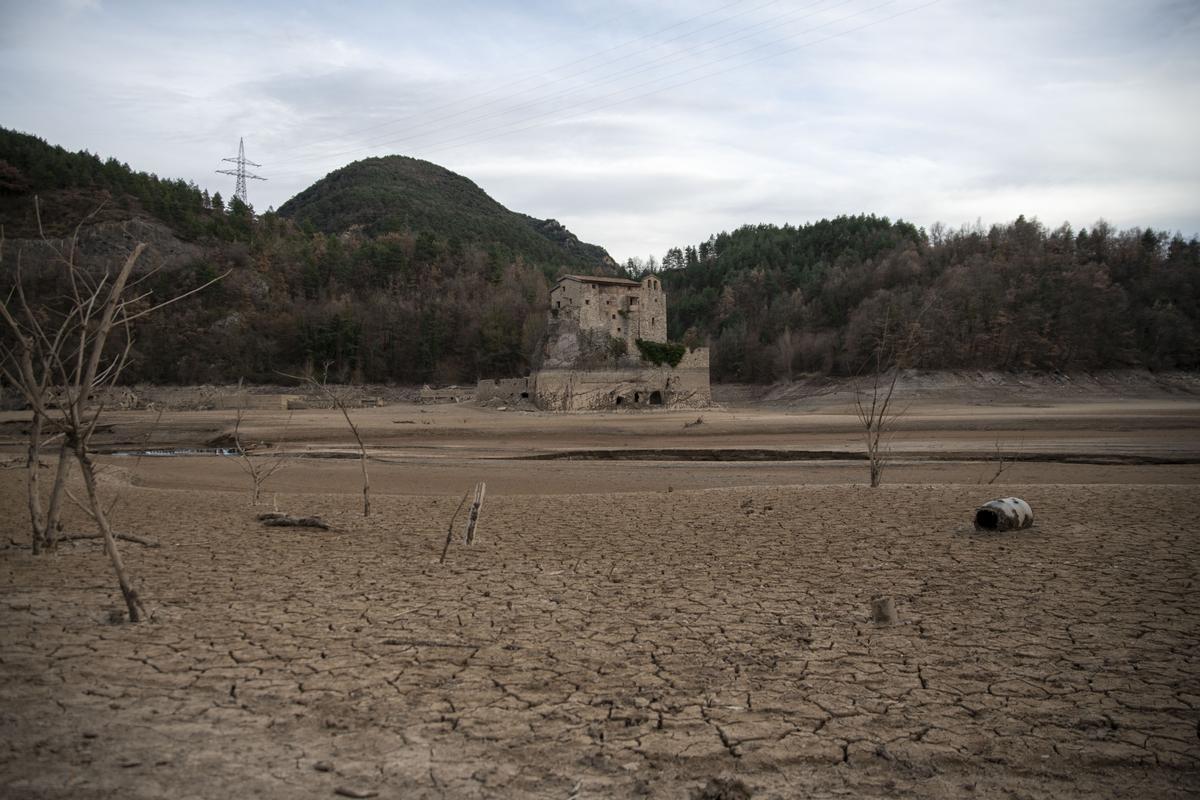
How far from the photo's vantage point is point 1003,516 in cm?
840

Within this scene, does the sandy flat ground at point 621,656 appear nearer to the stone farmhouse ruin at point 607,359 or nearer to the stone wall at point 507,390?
the stone farmhouse ruin at point 607,359

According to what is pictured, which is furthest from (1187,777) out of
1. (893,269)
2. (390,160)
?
(390,160)

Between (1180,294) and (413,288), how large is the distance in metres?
77.8

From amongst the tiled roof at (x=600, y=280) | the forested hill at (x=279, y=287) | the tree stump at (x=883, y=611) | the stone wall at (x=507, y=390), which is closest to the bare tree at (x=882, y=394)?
the tree stump at (x=883, y=611)

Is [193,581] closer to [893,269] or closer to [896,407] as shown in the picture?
[896,407]

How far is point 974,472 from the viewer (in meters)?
16.4

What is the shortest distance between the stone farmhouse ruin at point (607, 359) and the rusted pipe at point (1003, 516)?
119 feet

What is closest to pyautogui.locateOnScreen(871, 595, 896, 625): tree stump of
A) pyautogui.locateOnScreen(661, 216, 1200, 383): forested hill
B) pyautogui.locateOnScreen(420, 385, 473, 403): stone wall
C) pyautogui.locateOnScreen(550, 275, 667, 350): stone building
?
A: pyautogui.locateOnScreen(661, 216, 1200, 383): forested hill

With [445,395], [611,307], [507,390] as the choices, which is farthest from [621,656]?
[445,395]

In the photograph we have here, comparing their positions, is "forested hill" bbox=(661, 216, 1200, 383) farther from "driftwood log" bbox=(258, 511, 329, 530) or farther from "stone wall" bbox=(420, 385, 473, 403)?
"driftwood log" bbox=(258, 511, 329, 530)

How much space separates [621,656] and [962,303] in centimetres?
5801

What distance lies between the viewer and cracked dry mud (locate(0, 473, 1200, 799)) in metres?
3.62

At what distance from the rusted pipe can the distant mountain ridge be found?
106 meters

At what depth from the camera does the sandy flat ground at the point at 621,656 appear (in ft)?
11.9
